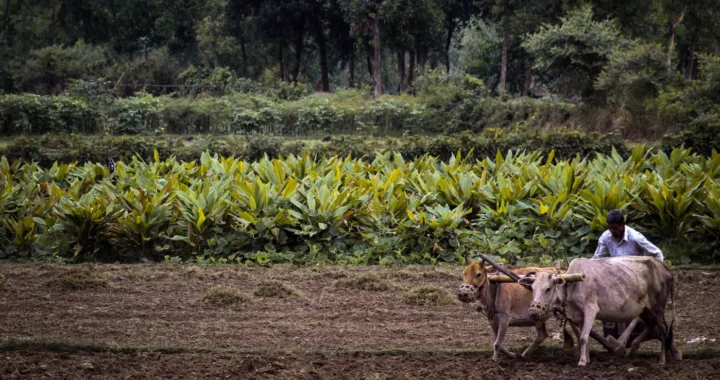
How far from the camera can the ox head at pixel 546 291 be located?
6.18 metres

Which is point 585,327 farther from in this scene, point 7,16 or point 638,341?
point 7,16

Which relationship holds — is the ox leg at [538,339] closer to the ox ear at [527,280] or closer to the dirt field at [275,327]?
the dirt field at [275,327]

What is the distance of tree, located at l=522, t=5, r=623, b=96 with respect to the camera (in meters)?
28.8

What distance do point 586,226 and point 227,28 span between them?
1495 inches

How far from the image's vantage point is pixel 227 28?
4697 cm

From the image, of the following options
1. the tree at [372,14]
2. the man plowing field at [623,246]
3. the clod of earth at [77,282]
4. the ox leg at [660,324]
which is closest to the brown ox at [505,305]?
the man plowing field at [623,246]

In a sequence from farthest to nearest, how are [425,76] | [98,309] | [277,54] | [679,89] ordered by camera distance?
[277,54] < [425,76] < [679,89] < [98,309]

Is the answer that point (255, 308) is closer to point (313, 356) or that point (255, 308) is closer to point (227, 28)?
point (313, 356)

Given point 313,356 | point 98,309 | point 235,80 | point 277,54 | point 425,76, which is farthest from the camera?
point 277,54

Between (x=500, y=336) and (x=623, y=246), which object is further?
(x=623, y=246)

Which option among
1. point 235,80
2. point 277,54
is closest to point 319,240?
point 235,80

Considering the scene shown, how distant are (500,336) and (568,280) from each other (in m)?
0.85

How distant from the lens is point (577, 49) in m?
29.2

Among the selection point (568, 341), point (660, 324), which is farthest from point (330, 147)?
point (660, 324)
